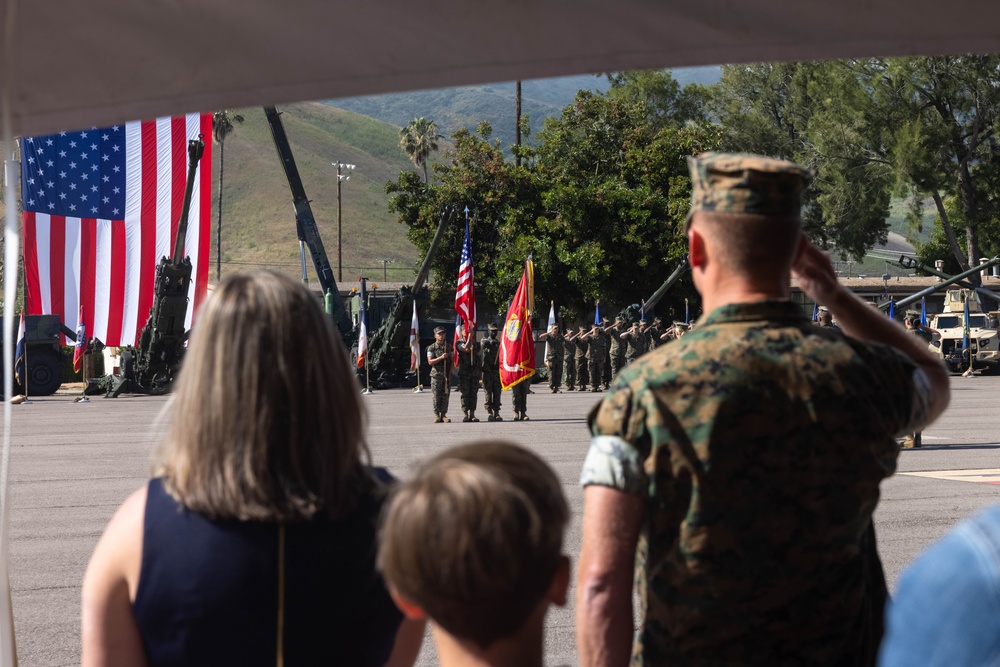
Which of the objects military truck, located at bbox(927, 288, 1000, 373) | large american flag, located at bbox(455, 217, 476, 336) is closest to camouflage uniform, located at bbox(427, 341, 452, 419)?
large american flag, located at bbox(455, 217, 476, 336)

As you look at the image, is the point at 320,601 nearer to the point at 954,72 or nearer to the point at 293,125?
the point at 954,72

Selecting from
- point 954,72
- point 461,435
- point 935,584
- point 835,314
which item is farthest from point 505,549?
point 954,72

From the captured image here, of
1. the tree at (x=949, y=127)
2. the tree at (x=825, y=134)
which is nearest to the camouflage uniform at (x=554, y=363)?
the tree at (x=825, y=134)

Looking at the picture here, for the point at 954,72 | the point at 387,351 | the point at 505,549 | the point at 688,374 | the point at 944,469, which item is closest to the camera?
the point at 505,549

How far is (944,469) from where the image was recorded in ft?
39.1

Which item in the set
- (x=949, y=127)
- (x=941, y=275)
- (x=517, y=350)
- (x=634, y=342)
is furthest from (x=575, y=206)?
(x=517, y=350)

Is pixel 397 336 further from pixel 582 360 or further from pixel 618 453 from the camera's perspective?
pixel 618 453

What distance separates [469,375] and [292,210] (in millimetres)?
137436

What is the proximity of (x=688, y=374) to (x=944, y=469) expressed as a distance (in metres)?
10.7

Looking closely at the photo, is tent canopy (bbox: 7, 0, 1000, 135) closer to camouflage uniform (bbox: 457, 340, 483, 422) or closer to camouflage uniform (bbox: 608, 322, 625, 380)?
camouflage uniform (bbox: 457, 340, 483, 422)

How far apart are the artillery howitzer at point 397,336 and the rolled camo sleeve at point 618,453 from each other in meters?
28.3

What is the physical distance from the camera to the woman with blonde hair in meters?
1.82

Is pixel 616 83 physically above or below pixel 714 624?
above

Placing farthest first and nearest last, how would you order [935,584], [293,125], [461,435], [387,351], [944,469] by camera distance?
[293,125], [387,351], [461,435], [944,469], [935,584]
